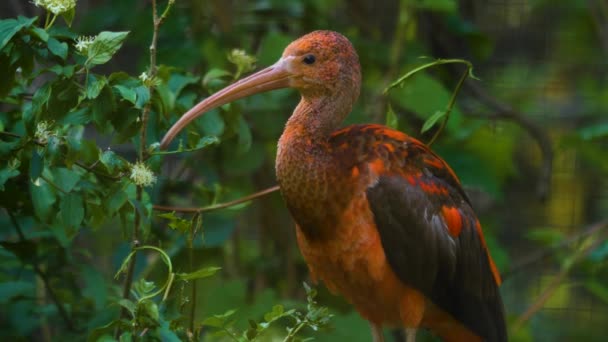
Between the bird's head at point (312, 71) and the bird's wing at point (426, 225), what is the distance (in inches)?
6.2

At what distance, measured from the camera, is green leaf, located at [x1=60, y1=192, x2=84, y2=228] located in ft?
8.32

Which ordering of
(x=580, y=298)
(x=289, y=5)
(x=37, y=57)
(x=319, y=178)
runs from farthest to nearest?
(x=580, y=298) → (x=289, y=5) → (x=319, y=178) → (x=37, y=57)

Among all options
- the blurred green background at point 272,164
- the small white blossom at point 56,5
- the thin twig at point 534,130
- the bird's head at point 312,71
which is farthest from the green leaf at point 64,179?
the thin twig at point 534,130

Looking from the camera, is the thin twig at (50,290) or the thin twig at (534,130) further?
the thin twig at (534,130)

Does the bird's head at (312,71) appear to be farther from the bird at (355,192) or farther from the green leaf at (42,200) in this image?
the green leaf at (42,200)

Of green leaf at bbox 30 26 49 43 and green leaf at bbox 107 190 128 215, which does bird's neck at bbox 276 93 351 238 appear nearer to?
green leaf at bbox 107 190 128 215

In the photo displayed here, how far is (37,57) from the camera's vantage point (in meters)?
2.48

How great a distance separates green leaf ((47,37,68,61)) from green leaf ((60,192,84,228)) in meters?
0.36

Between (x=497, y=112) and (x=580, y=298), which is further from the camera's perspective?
(x=580, y=298)

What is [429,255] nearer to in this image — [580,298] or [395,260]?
[395,260]

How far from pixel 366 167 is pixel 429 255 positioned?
1.12ft

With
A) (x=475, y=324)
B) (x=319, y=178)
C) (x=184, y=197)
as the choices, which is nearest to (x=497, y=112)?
(x=184, y=197)

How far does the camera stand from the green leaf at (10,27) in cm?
235

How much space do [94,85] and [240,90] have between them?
2.27 ft
